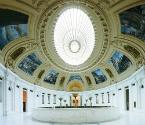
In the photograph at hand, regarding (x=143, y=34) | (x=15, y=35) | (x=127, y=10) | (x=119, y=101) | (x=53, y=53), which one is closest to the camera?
(x=127, y=10)

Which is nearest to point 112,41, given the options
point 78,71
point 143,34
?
point 143,34

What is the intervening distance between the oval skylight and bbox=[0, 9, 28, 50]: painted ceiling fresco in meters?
6.35

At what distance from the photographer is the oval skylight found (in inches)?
1200

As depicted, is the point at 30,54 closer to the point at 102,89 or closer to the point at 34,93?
the point at 34,93

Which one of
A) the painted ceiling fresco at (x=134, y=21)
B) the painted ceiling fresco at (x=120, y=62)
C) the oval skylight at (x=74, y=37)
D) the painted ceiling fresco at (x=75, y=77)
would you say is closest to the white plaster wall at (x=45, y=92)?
the painted ceiling fresco at (x=120, y=62)

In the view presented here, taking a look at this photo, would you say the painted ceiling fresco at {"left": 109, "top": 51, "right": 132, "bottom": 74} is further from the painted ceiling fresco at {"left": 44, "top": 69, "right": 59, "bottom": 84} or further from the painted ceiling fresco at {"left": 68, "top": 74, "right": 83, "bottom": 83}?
the painted ceiling fresco at {"left": 68, "top": 74, "right": 83, "bottom": 83}

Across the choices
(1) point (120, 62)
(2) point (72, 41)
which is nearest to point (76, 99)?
(2) point (72, 41)

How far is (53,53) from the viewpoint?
33.4 metres

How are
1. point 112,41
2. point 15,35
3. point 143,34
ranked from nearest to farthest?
point 143,34, point 15,35, point 112,41

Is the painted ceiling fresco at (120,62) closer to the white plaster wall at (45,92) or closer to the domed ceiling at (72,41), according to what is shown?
the domed ceiling at (72,41)

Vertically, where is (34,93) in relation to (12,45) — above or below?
below

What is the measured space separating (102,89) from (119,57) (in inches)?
469

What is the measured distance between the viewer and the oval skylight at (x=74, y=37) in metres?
30.5

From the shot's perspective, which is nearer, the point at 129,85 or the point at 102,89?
the point at 129,85
